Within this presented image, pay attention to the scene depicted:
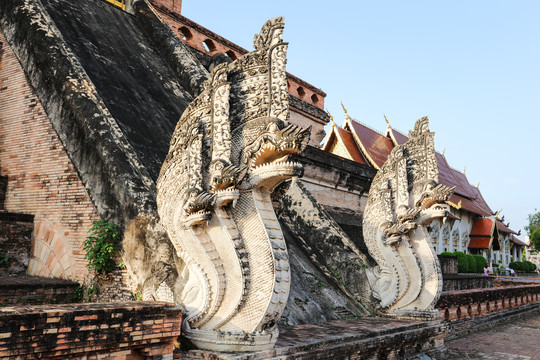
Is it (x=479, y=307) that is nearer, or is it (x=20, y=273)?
(x=20, y=273)

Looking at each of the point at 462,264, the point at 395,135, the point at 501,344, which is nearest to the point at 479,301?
the point at 501,344

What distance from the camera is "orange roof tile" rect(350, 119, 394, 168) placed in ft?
61.3

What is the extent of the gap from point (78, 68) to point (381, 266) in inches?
177

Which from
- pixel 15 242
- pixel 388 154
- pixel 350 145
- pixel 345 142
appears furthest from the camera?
pixel 388 154

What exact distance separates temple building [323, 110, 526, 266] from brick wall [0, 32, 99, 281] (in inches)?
546

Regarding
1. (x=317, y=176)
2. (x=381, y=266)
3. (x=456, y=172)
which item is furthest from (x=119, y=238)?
(x=456, y=172)

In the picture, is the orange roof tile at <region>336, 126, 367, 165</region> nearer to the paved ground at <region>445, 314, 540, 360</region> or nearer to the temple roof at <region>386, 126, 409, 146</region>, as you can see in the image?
the temple roof at <region>386, 126, 409, 146</region>

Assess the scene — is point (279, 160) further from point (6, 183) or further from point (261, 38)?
point (6, 183)

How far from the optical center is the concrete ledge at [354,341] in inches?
141

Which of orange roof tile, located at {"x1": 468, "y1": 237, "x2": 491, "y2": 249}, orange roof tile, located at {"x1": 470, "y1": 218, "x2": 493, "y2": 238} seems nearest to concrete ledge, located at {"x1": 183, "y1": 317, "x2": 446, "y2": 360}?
orange roof tile, located at {"x1": 468, "y1": 237, "x2": 491, "y2": 249}

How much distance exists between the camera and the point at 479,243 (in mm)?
30562

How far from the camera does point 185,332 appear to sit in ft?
11.9

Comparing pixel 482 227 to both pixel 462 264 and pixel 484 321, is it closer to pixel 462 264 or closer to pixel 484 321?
pixel 462 264

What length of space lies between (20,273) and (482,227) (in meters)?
30.8
